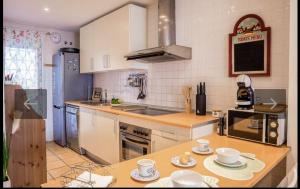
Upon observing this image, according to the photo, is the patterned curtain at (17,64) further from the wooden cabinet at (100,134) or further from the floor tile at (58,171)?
the floor tile at (58,171)

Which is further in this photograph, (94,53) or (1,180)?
(94,53)

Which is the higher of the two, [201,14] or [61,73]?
[201,14]

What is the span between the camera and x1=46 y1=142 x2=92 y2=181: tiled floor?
8.68 ft

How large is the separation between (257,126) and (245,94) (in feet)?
0.96

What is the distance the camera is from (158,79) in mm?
2791

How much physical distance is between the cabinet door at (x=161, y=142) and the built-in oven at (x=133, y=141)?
63mm

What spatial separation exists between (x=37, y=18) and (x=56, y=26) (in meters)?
0.63

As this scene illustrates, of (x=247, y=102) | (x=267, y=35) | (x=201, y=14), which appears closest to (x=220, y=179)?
(x=247, y=102)

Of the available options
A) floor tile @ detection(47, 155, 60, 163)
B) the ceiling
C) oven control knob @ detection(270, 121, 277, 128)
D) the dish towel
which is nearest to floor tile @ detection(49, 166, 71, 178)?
floor tile @ detection(47, 155, 60, 163)

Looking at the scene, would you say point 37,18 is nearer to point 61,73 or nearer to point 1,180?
point 61,73

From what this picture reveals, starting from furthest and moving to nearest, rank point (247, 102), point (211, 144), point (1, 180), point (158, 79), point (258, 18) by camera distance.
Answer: point (158, 79) → point (258, 18) → point (247, 102) → point (211, 144) → point (1, 180)

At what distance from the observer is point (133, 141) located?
2262 millimetres

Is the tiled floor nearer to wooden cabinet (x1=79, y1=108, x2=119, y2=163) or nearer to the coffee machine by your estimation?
wooden cabinet (x1=79, y1=108, x2=119, y2=163)

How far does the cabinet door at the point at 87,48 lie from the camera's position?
139 inches
